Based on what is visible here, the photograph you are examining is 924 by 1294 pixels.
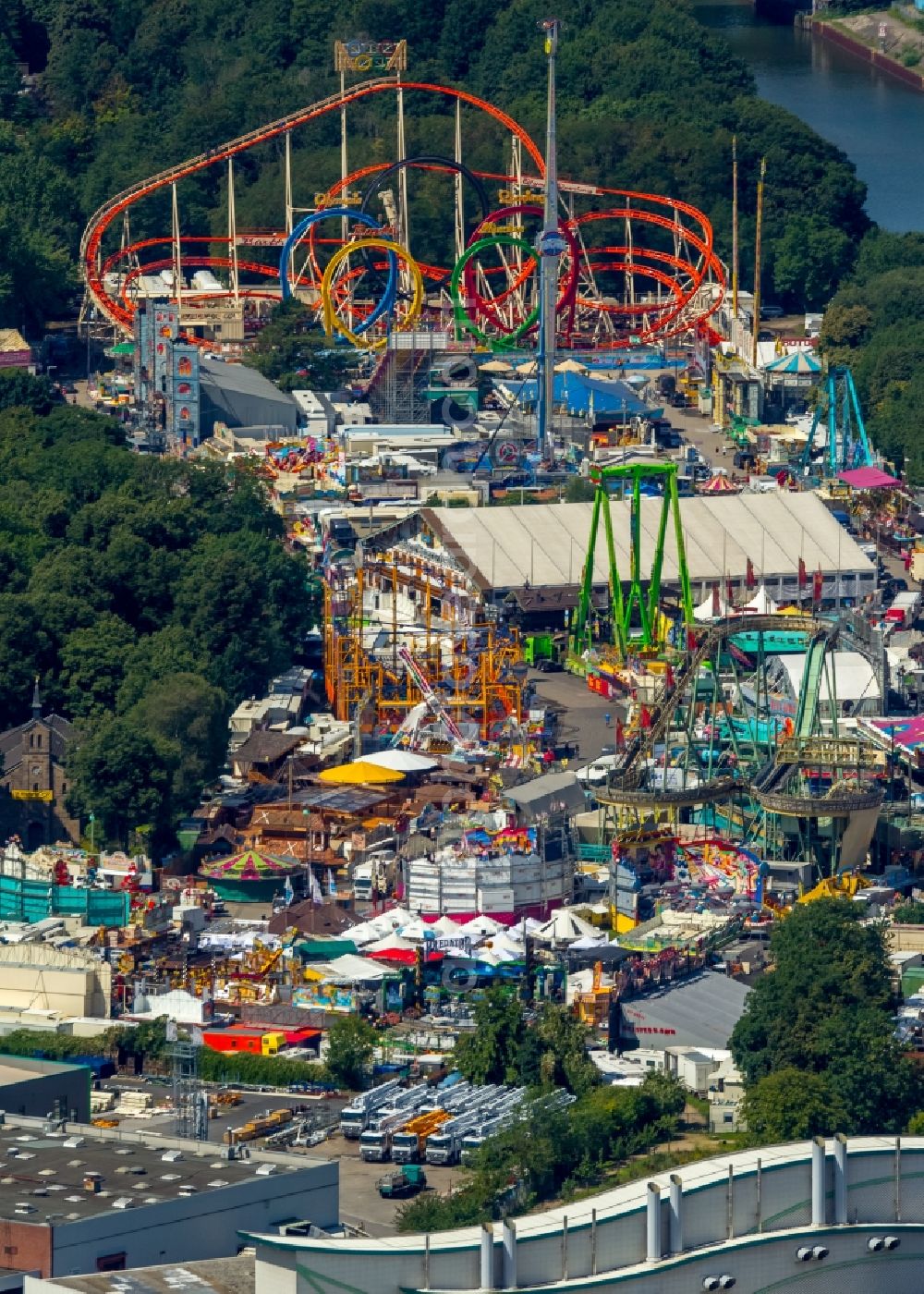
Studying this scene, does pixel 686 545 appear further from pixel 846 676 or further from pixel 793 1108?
pixel 793 1108

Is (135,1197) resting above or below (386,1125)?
above

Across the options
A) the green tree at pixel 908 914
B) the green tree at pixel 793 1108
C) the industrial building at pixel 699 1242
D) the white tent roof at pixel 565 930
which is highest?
the industrial building at pixel 699 1242

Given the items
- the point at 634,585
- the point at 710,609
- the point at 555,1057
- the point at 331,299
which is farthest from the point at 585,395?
the point at 555,1057

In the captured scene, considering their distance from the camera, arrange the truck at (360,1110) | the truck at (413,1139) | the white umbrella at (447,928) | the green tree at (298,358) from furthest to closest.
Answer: the green tree at (298,358)
the white umbrella at (447,928)
the truck at (360,1110)
the truck at (413,1139)

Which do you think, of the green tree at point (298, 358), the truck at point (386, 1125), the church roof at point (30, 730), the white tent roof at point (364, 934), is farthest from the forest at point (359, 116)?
the truck at point (386, 1125)

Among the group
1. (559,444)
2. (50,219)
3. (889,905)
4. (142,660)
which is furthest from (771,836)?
(50,219)

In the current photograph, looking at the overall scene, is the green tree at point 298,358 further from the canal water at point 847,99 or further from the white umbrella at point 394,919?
the white umbrella at point 394,919
